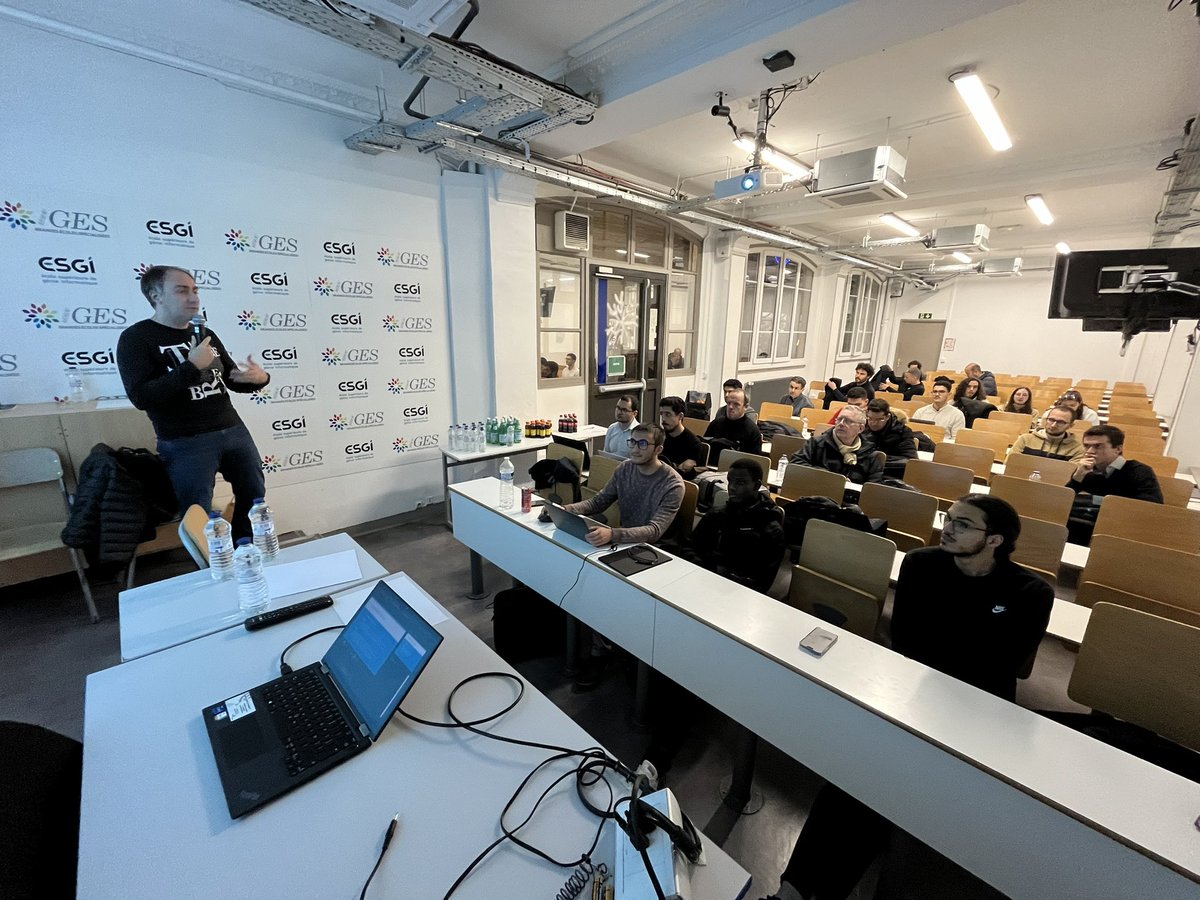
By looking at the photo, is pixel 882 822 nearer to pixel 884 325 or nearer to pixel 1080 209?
pixel 1080 209

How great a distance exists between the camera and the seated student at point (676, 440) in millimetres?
3793

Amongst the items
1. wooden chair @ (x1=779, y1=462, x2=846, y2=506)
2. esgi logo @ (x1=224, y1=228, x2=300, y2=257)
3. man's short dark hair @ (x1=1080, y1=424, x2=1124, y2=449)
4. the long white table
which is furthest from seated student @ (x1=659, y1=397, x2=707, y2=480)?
esgi logo @ (x1=224, y1=228, x2=300, y2=257)

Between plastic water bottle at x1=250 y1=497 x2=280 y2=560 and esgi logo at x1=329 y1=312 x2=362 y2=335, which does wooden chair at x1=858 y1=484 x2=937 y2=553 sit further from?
esgi logo at x1=329 y1=312 x2=362 y2=335

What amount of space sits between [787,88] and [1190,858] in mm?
4125

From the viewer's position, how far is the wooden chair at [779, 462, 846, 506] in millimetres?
3039

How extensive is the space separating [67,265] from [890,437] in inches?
226

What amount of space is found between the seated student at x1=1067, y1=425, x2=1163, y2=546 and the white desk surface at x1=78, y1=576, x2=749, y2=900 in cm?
370

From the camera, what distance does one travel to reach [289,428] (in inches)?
142

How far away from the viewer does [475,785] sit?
0.97 meters

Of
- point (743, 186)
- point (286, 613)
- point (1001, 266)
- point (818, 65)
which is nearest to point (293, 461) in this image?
point (286, 613)

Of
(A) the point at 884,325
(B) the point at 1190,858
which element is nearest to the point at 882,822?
(B) the point at 1190,858

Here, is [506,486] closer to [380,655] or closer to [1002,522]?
[380,655]

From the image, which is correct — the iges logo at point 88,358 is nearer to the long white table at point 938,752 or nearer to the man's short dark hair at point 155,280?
the man's short dark hair at point 155,280

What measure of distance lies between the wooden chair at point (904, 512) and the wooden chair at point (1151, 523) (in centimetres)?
99
